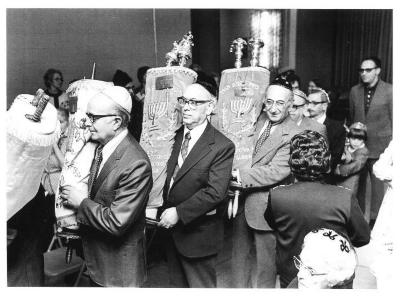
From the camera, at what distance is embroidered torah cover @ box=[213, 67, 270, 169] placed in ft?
10.5

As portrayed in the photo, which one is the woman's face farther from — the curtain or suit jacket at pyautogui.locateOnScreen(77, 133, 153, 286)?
the curtain

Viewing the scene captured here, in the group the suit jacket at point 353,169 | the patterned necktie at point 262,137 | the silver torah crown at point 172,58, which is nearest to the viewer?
the patterned necktie at point 262,137

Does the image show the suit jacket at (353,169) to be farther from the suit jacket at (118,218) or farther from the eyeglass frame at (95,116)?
the eyeglass frame at (95,116)

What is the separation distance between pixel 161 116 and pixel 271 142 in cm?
73

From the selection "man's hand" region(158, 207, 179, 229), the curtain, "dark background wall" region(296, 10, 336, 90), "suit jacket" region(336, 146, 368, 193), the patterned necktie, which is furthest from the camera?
"dark background wall" region(296, 10, 336, 90)

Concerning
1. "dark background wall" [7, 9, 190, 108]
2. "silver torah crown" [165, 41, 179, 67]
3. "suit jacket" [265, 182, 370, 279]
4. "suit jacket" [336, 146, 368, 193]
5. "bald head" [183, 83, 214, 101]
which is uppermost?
"dark background wall" [7, 9, 190, 108]

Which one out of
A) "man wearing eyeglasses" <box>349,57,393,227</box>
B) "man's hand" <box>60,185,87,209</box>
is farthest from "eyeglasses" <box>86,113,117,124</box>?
"man wearing eyeglasses" <box>349,57,393,227</box>

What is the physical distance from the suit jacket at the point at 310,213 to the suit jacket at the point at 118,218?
693mm

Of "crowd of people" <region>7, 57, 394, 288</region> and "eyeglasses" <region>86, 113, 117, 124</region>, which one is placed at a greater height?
"eyeglasses" <region>86, 113, 117, 124</region>

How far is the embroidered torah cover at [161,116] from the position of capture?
3076 mm

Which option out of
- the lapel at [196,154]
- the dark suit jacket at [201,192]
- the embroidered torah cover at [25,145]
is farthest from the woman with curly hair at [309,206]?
the embroidered torah cover at [25,145]

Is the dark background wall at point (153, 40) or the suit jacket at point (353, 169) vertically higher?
the dark background wall at point (153, 40)

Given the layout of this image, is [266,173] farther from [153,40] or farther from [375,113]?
[153,40]
